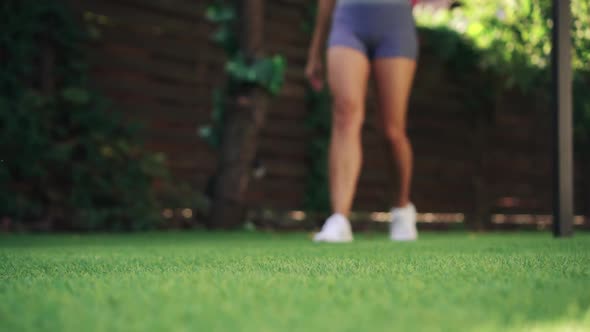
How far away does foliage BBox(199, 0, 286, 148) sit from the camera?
5879mm

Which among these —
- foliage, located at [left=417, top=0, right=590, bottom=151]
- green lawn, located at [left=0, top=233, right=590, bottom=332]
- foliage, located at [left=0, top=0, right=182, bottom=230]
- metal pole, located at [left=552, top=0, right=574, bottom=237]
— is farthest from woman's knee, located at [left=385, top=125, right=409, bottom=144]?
foliage, located at [left=0, top=0, right=182, bottom=230]

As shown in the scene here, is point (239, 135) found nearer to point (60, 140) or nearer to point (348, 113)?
point (60, 140)

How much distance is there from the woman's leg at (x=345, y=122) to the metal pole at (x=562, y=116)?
971mm

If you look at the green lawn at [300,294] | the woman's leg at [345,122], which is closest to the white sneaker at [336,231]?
the woman's leg at [345,122]

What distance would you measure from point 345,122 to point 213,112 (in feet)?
7.73

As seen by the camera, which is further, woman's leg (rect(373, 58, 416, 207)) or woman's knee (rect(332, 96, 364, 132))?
woman's leg (rect(373, 58, 416, 207))

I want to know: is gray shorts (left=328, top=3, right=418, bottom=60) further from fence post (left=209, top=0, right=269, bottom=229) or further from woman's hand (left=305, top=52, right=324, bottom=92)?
fence post (left=209, top=0, right=269, bottom=229)

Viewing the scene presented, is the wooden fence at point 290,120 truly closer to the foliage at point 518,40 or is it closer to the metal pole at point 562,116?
the foliage at point 518,40

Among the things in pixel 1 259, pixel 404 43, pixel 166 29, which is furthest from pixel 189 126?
pixel 1 259

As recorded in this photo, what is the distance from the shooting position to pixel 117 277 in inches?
73.0

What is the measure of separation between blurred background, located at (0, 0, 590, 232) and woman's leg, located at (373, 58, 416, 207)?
0.10 metres

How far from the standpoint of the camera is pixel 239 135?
5.95 metres

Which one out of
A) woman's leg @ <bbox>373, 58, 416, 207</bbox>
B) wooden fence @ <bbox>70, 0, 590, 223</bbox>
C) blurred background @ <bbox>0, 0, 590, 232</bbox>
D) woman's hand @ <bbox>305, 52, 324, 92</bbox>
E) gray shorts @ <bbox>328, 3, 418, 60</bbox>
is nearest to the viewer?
gray shorts @ <bbox>328, 3, 418, 60</bbox>

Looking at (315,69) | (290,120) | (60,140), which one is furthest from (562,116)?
(290,120)
